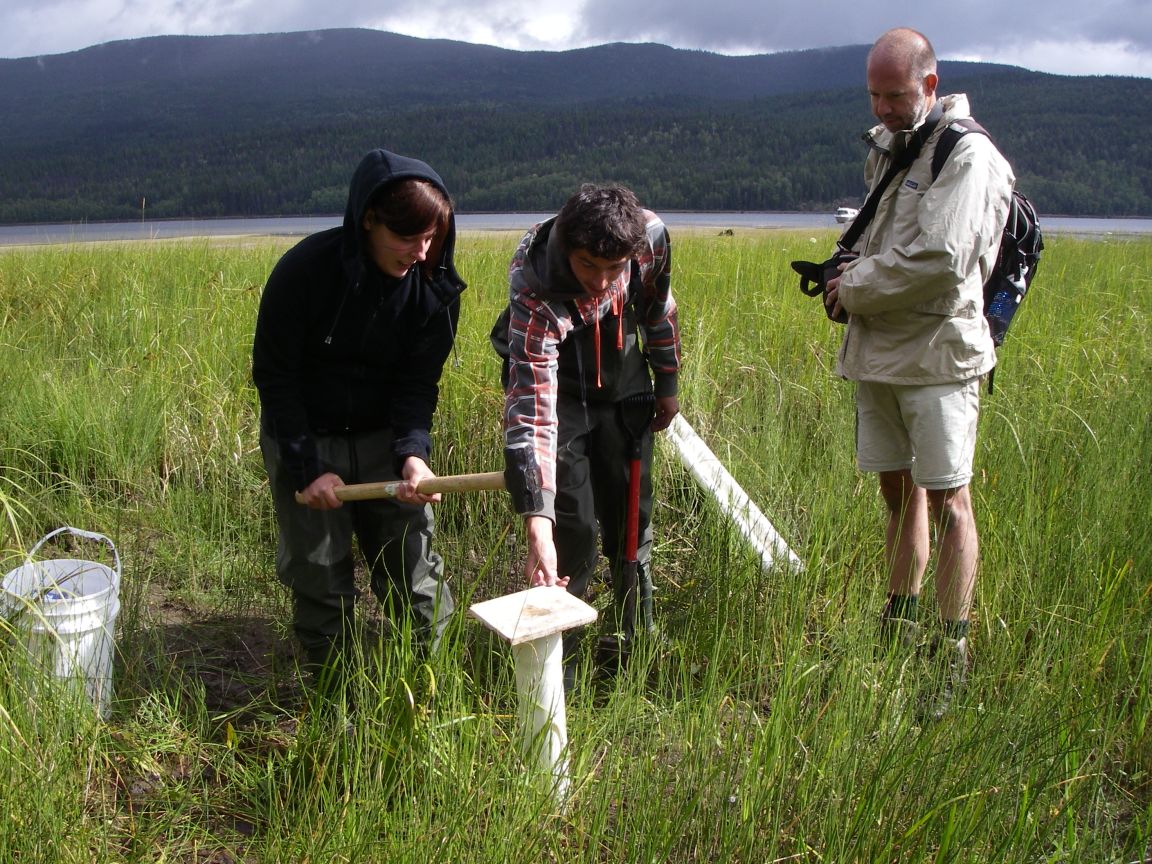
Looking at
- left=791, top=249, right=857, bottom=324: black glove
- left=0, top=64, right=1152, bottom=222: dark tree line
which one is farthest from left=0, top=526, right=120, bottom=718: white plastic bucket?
left=0, top=64, right=1152, bottom=222: dark tree line

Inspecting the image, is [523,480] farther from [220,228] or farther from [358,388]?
[220,228]

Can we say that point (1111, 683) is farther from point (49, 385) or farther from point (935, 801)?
point (49, 385)

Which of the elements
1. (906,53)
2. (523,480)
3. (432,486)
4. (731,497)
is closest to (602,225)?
(523,480)

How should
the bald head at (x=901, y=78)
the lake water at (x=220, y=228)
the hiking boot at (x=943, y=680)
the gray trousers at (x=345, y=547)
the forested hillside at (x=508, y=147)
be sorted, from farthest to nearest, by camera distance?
1. the forested hillside at (x=508, y=147)
2. the lake water at (x=220, y=228)
3. the bald head at (x=901, y=78)
4. the gray trousers at (x=345, y=547)
5. the hiking boot at (x=943, y=680)

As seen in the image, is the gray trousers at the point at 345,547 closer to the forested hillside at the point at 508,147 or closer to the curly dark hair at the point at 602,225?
the curly dark hair at the point at 602,225

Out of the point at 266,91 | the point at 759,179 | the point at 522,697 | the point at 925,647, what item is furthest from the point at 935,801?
the point at 266,91

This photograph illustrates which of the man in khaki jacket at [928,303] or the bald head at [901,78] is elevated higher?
the bald head at [901,78]

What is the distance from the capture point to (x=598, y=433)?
2.68 m

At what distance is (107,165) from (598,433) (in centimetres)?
5123

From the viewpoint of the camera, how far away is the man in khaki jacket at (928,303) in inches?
95.2

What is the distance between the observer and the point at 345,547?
2445 millimetres

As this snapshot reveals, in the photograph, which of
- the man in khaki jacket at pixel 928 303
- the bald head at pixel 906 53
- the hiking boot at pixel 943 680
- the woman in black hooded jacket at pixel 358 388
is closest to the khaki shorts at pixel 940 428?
the man in khaki jacket at pixel 928 303

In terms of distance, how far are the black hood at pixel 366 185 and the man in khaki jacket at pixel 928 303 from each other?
1.17 meters

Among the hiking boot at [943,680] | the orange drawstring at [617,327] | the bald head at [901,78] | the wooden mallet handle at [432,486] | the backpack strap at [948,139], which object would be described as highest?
the bald head at [901,78]
